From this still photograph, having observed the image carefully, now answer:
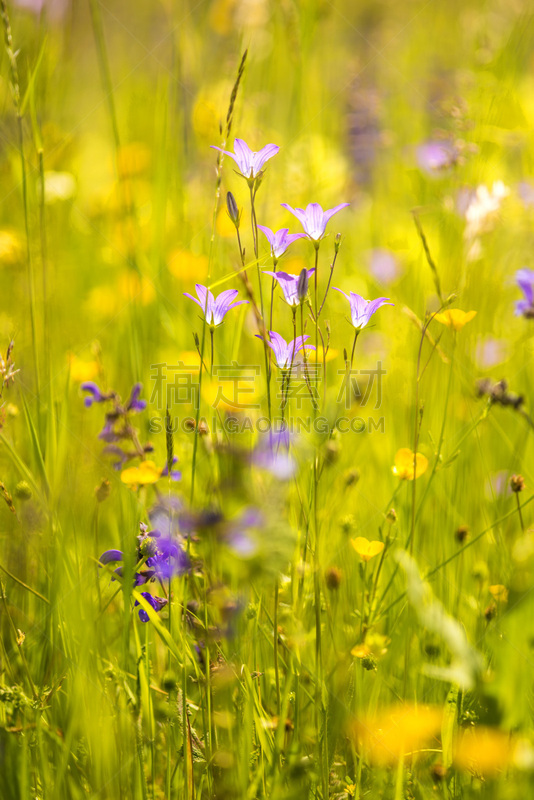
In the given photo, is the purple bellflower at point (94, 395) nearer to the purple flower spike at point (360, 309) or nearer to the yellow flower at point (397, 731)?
the purple flower spike at point (360, 309)

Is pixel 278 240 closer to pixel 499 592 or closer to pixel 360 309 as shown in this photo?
pixel 360 309

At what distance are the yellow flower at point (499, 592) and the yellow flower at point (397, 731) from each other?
224 mm

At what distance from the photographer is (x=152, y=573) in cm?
97

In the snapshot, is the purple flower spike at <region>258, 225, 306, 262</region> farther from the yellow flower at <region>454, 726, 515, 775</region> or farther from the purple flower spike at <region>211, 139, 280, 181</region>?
the yellow flower at <region>454, 726, 515, 775</region>

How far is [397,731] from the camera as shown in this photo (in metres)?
0.85

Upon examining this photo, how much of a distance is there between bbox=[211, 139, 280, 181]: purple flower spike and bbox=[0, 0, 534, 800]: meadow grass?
3 cm

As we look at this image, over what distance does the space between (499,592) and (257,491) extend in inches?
26.0

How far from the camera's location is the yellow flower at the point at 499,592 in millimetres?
1038

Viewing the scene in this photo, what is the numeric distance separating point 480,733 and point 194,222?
196cm

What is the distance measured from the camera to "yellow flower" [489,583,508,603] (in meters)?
1.04

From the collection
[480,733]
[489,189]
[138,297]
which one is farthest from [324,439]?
[489,189]

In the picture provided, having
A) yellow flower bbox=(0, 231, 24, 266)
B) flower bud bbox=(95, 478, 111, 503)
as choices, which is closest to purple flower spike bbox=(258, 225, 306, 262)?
flower bud bbox=(95, 478, 111, 503)

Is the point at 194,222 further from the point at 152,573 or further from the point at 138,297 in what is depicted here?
the point at 152,573

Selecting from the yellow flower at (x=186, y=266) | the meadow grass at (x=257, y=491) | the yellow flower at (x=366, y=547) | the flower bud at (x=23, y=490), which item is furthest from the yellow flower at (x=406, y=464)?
the yellow flower at (x=186, y=266)
